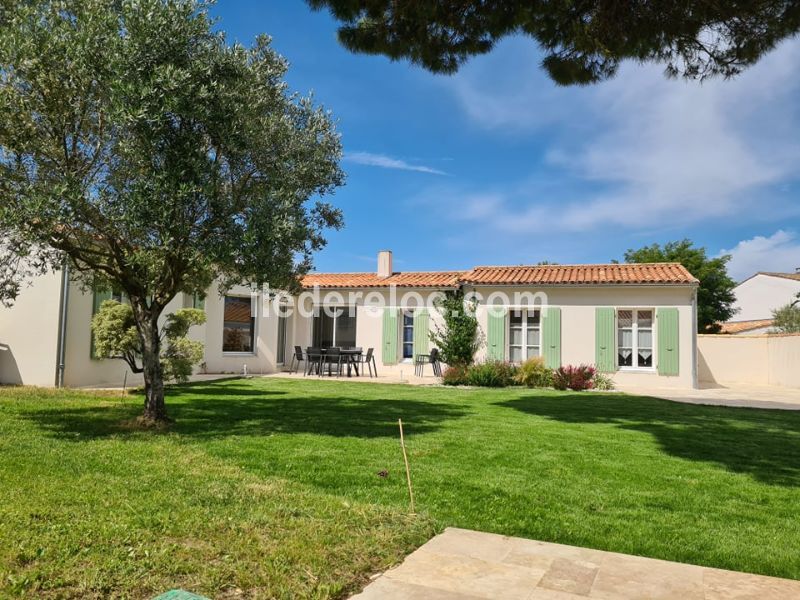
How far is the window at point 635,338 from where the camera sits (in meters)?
18.0

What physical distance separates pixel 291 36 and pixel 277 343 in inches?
540

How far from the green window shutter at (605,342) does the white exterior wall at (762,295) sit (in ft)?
81.2

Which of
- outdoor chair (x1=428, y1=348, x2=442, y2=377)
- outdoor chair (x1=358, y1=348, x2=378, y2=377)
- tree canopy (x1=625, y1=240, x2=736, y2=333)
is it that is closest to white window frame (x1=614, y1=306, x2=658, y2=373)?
outdoor chair (x1=428, y1=348, x2=442, y2=377)

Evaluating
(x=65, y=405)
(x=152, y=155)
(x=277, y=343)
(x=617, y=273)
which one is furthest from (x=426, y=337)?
(x=152, y=155)

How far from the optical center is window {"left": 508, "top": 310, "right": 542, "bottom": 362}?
1898cm

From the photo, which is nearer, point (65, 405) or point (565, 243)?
point (65, 405)

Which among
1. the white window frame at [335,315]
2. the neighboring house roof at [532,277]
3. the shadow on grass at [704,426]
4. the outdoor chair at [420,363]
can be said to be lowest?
the shadow on grass at [704,426]

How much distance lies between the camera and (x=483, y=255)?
21797 mm

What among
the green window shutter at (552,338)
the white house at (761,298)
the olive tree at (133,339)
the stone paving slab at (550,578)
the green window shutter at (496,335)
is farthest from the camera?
the white house at (761,298)

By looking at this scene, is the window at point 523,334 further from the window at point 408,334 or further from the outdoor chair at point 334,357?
the outdoor chair at point 334,357

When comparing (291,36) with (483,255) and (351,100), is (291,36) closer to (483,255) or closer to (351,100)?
(351,100)

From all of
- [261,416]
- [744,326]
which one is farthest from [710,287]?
[261,416]

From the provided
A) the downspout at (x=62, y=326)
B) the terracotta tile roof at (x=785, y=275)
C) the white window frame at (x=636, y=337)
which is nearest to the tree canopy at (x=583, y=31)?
the downspout at (x=62, y=326)

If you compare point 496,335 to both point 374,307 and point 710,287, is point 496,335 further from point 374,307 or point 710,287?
point 710,287
